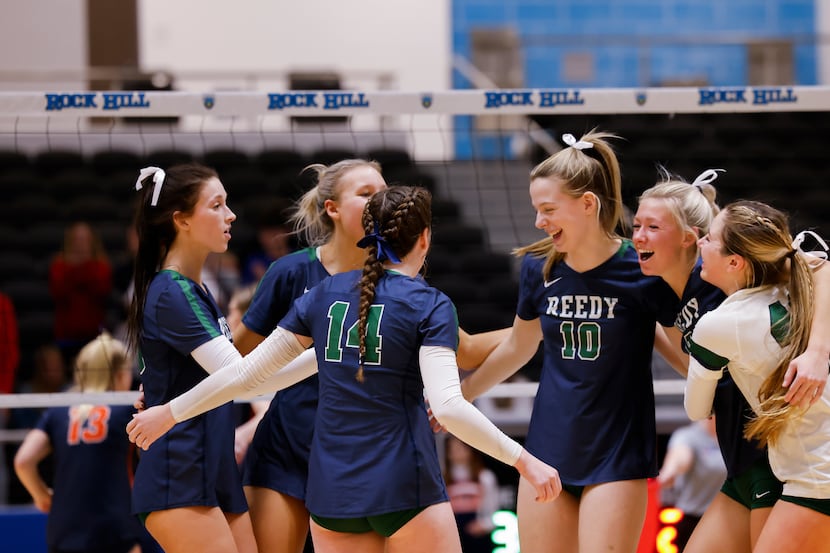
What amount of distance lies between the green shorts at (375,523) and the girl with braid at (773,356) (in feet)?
3.29

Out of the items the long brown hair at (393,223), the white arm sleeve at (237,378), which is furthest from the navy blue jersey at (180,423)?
the long brown hair at (393,223)

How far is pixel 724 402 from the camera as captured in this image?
12.0ft


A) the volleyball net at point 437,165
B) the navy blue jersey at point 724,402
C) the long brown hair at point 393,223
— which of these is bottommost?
the navy blue jersey at point 724,402

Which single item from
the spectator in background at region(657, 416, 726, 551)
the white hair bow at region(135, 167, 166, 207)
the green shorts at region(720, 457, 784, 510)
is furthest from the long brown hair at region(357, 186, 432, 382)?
the spectator in background at region(657, 416, 726, 551)

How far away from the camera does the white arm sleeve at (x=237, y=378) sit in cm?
336

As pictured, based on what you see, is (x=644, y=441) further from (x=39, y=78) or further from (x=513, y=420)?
(x=39, y=78)

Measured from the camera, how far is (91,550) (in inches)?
217

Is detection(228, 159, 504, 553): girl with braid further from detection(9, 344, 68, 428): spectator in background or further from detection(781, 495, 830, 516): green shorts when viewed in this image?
detection(9, 344, 68, 428): spectator in background

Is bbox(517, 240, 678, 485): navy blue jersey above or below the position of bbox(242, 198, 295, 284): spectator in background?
below

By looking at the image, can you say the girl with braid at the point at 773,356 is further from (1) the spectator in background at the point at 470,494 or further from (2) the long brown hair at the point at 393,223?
(1) the spectator in background at the point at 470,494

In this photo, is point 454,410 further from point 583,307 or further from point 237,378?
point 583,307

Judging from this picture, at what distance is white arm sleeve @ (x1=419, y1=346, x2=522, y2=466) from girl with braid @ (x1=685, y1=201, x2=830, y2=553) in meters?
0.72

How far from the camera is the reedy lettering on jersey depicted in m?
3.73

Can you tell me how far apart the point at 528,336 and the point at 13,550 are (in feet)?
13.5
